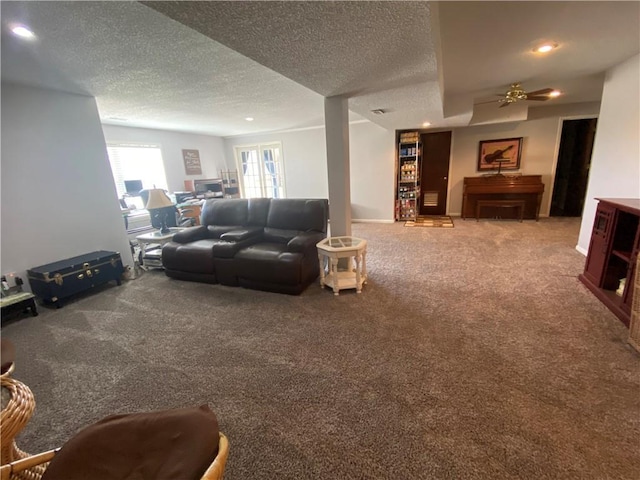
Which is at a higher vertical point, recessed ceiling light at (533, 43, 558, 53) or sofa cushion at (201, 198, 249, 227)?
recessed ceiling light at (533, 43, 558, 53)

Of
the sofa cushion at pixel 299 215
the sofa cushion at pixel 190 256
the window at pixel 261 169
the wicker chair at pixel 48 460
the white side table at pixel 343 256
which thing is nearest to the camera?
the wicker chair at pixel 48 460

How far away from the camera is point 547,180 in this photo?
6031 mm

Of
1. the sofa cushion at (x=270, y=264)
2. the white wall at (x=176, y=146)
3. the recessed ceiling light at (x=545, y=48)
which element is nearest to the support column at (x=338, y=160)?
the sofa cushion at (x=270, y=264)

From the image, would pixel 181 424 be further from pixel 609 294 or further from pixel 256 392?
pixel 609 294


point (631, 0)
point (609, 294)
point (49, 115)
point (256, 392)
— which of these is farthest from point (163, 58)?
point (609, 294)

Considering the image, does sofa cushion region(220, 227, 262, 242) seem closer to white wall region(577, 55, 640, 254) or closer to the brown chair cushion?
the brown chair cushion

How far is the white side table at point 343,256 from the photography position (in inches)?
113

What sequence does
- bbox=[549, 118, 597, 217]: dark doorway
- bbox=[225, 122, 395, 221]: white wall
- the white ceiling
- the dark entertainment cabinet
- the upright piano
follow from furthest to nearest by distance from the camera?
1. bbox=[225, 122, 395, 221]: white wall
2. the upright piano
3. bbox=[549, 118, 597, 217]: dark doorway
4. the dark entertainment cabinet
5. the white ceiling

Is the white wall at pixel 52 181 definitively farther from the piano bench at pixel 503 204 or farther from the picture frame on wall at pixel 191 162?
the piano bench at pixel 503 204

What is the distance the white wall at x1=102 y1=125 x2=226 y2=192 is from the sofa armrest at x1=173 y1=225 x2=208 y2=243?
2.96 meters

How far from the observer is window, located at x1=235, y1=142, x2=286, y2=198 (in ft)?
24.3

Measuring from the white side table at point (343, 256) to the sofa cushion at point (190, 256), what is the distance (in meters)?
1.35

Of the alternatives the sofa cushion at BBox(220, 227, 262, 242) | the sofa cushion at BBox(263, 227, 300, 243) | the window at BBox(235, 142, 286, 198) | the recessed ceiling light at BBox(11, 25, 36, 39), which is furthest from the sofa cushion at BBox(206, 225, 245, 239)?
the window at BBox(235, 142, 286, 198)

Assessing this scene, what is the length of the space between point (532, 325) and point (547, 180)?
17.5ft
